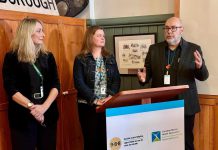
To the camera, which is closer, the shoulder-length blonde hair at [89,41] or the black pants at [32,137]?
the black pants at [32,137]

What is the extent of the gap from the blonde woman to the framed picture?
1.32m

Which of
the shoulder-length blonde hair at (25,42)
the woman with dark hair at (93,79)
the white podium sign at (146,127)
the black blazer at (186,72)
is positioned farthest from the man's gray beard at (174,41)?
the shoulder-length blonde hair at (25,42)

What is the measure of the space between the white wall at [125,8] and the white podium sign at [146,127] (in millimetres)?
1707

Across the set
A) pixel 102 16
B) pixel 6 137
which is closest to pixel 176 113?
pixel 6 137

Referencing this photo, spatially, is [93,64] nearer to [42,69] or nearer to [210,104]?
[42,69]

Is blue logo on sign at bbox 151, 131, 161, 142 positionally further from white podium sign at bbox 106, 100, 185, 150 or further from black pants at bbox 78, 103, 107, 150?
black pants at bbox 78, 103, 107, 150

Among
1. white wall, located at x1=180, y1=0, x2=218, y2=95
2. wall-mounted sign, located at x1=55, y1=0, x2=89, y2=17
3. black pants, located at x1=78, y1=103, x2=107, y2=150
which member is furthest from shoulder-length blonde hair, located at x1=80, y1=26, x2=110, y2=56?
wall-mounted sign, located at x1=55, y1=0, x2=89, y2=17

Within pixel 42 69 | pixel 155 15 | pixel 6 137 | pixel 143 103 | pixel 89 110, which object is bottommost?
pixel 6 137

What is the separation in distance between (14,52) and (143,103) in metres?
1.17

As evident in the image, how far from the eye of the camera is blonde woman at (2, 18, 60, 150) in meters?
2.37

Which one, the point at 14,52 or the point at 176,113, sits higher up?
the point at 14,52

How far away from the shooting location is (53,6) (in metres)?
3.13

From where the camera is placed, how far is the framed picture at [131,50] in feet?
11.5

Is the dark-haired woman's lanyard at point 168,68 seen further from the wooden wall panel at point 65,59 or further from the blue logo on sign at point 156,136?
the wooden wall panel at point 65,59
